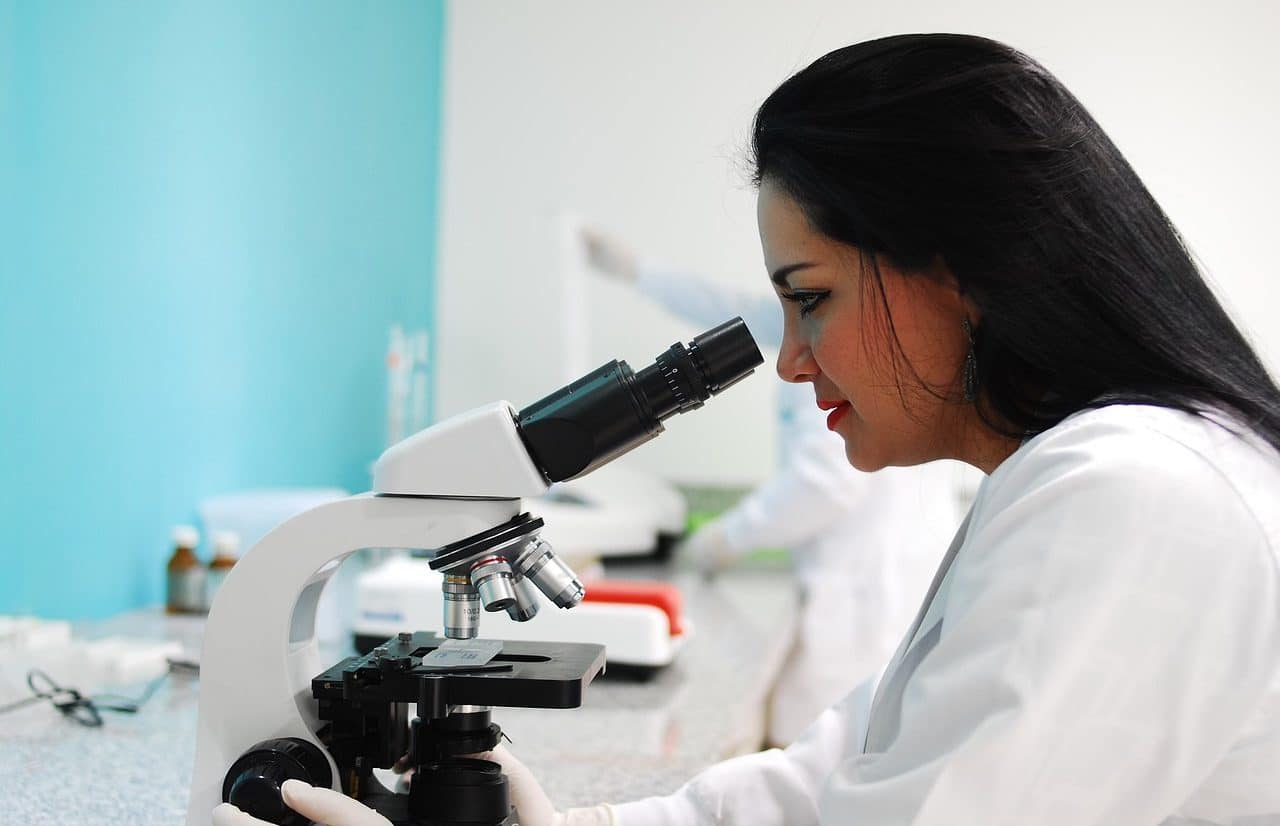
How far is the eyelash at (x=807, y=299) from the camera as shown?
0.92 meters

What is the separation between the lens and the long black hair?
811 millimetres

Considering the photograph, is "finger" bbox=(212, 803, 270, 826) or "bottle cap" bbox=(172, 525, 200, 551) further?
"bottle cap" bbox=(172, 525, 200, 551)

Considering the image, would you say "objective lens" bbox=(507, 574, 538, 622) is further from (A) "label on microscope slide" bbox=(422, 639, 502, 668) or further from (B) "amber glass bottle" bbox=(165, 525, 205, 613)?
(B) "amber glass bottle" bbox=(165, 525, 205, 613)

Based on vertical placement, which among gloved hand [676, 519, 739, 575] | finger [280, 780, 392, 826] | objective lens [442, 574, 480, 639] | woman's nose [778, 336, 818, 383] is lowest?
gloved hand [676, 519, 739, 575]

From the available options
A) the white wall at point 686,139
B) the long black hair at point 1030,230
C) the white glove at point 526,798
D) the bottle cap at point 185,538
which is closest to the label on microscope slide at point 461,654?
the white glove at point 526,798

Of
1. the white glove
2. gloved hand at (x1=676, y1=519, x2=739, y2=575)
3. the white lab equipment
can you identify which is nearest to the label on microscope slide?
the white glove

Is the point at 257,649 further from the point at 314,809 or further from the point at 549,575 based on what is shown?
the point at 549,575

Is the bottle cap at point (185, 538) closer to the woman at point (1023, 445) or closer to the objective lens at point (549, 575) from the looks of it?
the woman at point (1023, 445)

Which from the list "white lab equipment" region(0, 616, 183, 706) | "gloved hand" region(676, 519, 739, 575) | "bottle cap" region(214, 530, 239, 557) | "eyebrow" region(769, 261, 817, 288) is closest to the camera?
"eyebrow" region(769, 261, 817, 288)

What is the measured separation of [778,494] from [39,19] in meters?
1.60

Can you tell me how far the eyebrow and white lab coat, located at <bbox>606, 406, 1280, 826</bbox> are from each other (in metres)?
0.29

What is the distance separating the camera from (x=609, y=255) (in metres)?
3.13

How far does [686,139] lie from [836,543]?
179 centimetres

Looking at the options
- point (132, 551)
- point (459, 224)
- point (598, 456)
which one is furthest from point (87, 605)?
point (459, 224)
